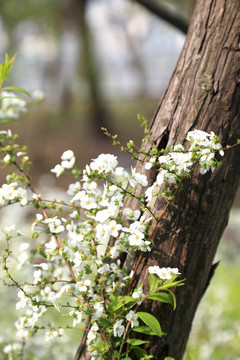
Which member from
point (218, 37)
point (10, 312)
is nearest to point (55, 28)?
point (10, 312)

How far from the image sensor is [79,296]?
66.1 inches

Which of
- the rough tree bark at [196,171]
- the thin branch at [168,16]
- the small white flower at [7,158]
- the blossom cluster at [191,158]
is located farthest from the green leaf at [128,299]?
the thin branch at [168,16]

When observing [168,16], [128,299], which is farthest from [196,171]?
[168,16]

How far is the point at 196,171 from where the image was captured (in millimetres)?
1611

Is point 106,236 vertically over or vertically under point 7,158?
under

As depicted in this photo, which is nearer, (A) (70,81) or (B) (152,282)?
(B) (152,282)

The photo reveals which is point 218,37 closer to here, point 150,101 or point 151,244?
point 151,244

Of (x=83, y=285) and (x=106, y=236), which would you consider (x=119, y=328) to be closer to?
(x=83, y=285)

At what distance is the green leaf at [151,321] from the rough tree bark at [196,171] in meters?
0.12

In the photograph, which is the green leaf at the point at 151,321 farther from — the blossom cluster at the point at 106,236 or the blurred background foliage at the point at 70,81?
the blurred background foliage at the point at 70,81

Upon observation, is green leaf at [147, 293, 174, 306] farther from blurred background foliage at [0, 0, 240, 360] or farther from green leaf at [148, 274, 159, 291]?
blurred background foliage at [0, 0, 240, 360]

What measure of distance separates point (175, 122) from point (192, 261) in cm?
51

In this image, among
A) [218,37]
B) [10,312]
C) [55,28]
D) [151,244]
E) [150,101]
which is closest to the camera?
[151,244]

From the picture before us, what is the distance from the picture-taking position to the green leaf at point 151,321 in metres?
1.46
